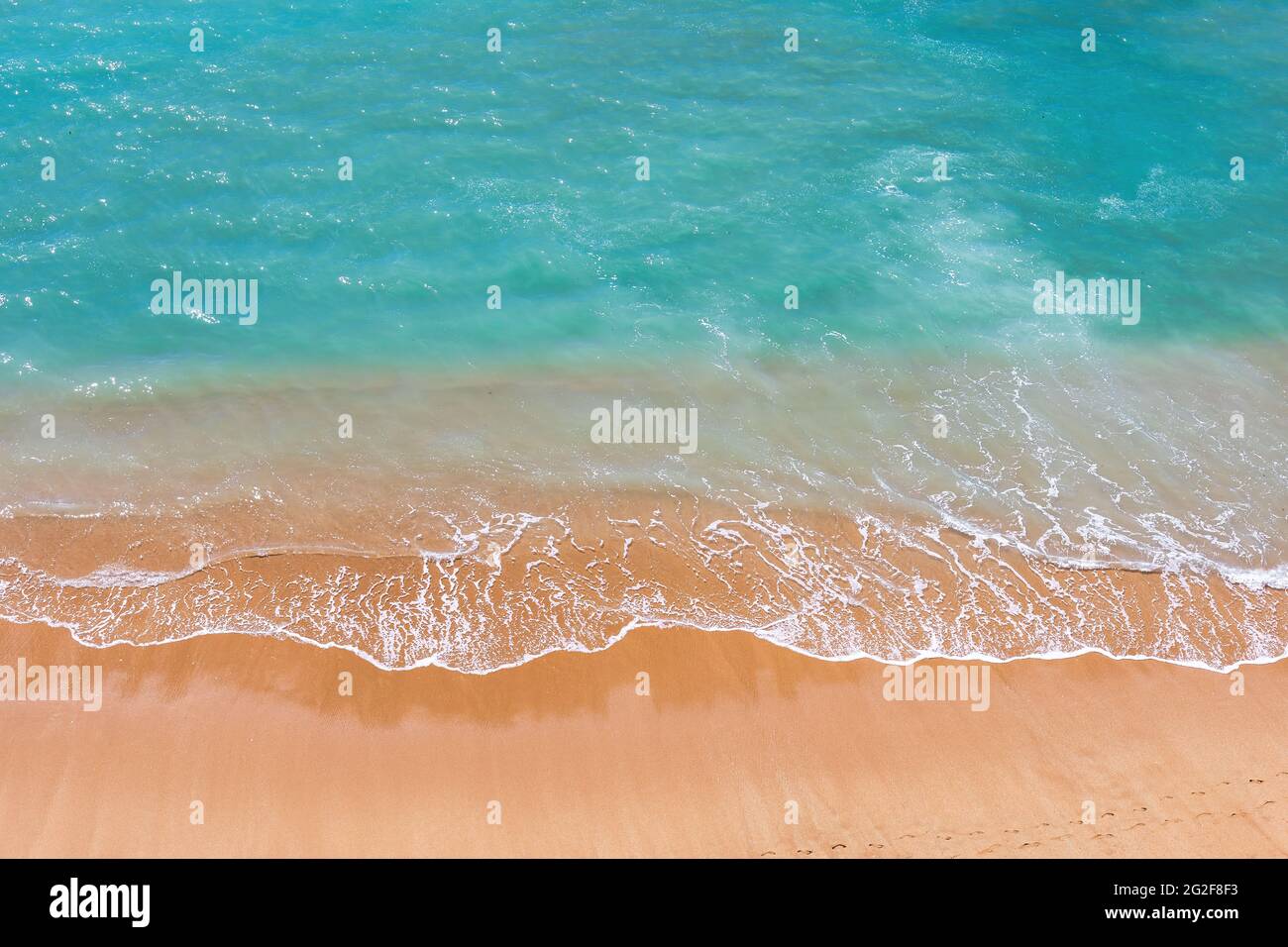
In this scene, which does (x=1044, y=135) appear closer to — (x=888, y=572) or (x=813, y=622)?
(x=888, y=572)

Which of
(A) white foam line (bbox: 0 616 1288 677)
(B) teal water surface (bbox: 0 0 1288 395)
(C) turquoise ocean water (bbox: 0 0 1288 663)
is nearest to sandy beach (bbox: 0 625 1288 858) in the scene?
(A) white foam line (bbox: 0 616 1288 677)

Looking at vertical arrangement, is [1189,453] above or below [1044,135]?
below

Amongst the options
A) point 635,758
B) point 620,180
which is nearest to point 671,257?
point 620,180

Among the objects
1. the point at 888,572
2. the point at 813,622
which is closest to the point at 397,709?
the point at 813,622

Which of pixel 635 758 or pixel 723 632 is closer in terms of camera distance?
pixel 635 758

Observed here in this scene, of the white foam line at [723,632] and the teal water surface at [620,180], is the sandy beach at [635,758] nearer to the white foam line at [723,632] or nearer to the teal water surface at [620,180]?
the white foam line at [723,632]

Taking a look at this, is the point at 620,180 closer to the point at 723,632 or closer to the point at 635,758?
the point at 723,632
